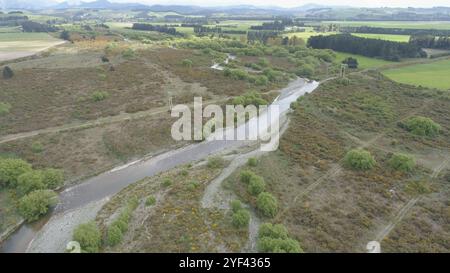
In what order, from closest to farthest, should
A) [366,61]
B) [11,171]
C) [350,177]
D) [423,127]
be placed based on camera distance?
[11,171] < [350,177] < [423,127] < [366,61]

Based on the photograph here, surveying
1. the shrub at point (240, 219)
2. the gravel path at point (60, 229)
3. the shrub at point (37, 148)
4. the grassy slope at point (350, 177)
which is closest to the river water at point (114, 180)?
the gravel path at point (60, 229)

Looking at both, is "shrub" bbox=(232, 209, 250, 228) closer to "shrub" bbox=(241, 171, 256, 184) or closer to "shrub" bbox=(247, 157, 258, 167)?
"shrub" bbox=(241, 171, 256, 184)

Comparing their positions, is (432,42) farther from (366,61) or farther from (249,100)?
(249,100)

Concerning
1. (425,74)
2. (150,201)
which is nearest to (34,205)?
(150,201)

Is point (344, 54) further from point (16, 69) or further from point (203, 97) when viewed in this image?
point (16, 69)

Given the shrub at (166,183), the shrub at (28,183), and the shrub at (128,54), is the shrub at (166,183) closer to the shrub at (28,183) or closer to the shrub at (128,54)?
the shrub at (28,183)

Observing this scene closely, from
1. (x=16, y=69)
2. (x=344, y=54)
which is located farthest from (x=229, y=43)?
(x=16, y=69)
